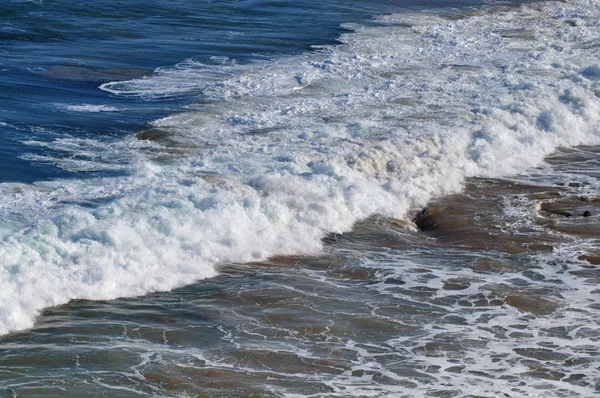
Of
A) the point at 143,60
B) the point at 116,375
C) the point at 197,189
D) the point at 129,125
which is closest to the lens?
the point at 116,375

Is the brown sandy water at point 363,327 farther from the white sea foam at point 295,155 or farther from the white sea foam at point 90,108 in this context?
the white sea foam at point 90,108

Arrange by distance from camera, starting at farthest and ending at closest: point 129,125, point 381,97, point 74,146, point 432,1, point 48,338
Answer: point 432,1
point 381,97
point 129,125
point 74,146
point 48,338

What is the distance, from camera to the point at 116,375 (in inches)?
318

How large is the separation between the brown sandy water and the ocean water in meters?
0.03

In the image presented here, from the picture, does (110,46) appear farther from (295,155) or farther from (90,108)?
(295,155)

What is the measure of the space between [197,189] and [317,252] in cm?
167

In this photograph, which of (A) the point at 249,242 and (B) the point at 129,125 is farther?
(B) the point at 129,125

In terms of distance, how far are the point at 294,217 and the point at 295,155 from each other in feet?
5.84

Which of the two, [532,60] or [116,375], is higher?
[532,60]

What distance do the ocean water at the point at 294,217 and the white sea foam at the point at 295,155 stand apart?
0.13 feet

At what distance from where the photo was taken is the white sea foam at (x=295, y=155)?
10.2 metres

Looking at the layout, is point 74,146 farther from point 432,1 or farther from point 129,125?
point 432,1

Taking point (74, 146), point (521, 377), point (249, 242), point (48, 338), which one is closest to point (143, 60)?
point (74, 146)

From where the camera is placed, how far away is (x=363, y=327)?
30.2 ft
